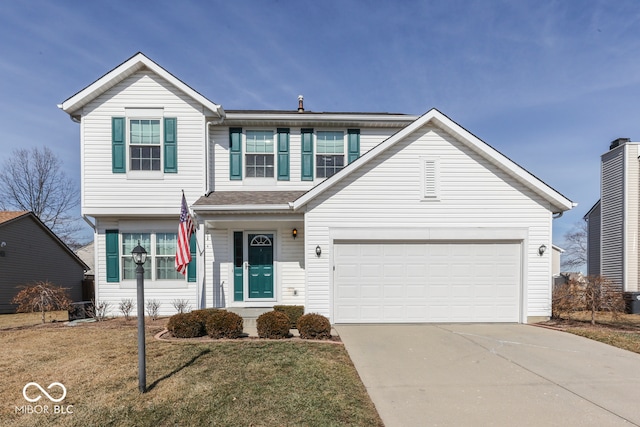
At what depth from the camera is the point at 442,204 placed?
31.0 ft

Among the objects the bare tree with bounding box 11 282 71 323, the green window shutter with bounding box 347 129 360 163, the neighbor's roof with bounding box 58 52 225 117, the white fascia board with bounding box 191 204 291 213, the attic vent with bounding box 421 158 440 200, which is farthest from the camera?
the green window shutter with bounding box 347 129 360 163

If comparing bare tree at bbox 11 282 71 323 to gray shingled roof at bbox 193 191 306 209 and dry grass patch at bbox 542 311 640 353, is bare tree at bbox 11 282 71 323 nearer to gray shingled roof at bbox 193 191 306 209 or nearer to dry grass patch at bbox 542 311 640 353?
gray shingled roof at bbox 193 191 306 209

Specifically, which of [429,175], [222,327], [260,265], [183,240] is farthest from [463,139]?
[183,240]

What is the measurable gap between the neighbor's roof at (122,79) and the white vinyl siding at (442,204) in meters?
4.83

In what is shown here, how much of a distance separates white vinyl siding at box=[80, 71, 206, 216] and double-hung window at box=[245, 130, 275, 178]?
1.48 metres

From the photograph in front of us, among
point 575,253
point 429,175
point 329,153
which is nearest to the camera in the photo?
point 429,175

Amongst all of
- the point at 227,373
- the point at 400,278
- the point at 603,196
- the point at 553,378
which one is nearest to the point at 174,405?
the point at 227,373

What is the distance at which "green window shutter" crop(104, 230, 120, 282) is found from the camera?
10641mm

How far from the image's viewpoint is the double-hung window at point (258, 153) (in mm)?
11344

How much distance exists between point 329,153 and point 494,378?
26.3 feet

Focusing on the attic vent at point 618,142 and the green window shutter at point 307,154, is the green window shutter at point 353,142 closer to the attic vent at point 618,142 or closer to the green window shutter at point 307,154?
the green window shutter at point 307,154

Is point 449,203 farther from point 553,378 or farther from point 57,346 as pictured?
point 57,346

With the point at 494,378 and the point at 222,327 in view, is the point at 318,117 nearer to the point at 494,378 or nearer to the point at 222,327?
the point at 222,327

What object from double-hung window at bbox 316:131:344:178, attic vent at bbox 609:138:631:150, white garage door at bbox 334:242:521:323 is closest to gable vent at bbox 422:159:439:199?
white garage door at bbox 334:242:521:323
